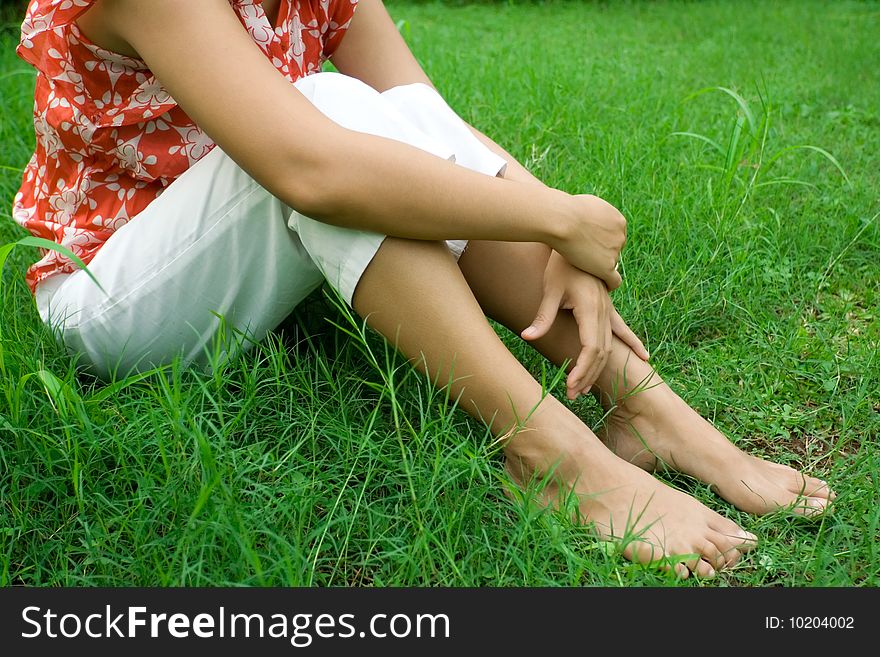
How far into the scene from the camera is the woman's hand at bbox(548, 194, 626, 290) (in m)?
1.35

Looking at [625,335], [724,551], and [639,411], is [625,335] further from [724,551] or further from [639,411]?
[724,551]

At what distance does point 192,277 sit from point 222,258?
6 cm

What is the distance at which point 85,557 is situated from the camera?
128cm

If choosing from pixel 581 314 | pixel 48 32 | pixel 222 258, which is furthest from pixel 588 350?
pixel 48 32

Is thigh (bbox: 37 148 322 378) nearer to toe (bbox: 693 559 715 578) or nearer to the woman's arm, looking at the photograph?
the woman's arm

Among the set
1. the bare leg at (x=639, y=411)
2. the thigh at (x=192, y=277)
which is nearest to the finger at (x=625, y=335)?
the bare leg at (x=639, y=411)

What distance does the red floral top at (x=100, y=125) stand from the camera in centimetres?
139

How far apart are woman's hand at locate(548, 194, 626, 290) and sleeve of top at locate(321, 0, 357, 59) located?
603 millimetres

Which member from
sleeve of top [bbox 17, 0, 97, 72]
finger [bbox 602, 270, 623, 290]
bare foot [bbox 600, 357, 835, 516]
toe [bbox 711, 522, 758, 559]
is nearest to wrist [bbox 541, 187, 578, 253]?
finger [bbox 602, 270, 623, 290]

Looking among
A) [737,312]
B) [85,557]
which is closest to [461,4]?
[737,312]

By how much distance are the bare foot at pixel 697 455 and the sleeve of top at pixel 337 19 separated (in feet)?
2.69

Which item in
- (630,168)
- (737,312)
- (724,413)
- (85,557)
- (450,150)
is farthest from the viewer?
(630,168)

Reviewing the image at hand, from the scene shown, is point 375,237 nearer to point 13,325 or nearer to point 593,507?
point 593,507

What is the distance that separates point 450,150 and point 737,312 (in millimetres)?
890
